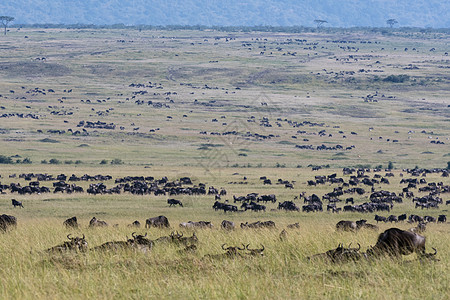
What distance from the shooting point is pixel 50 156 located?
77.1 m

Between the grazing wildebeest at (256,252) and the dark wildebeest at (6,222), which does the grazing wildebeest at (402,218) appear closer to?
the dark wildebeest at (6,222)

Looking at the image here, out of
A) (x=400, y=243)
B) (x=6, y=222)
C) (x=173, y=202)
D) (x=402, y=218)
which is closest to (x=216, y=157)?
(x=173, y=202)

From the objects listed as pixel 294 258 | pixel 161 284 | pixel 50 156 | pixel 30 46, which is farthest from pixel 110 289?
pixel 30 46

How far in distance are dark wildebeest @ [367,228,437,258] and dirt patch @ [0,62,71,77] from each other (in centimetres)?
15341

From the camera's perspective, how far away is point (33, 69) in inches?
6348

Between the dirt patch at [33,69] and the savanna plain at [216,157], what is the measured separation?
0.51 meters

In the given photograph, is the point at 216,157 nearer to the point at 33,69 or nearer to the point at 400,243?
the point at 400,243

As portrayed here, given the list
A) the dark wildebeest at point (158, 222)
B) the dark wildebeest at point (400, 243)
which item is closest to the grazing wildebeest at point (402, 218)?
the dark wildebeest at point (158, 222)

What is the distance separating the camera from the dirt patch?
6225 inches

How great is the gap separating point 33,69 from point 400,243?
158608mm

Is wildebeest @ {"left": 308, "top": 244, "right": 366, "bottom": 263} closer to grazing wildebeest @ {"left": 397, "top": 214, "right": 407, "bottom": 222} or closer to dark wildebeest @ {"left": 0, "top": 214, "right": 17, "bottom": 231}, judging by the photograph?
dark wildebeest @ {"left": 0, "top": 214, "right": 17, "bottom": 231}

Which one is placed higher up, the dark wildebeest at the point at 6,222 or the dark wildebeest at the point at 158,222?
the dark wildebeest at the point at 158,222

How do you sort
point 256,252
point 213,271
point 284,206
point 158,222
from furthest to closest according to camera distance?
point 284,206 → point 158,222 → point 256,252 → point 213,271

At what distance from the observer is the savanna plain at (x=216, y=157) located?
9.54 metres
